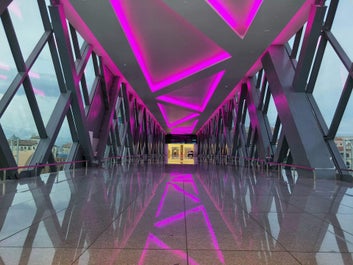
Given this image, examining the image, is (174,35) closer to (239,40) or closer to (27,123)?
(239,40)

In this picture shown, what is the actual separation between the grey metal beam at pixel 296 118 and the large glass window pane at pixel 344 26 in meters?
2.59

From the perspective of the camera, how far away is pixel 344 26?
11.1m

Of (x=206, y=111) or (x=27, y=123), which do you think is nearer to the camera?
(x=27, y=123)

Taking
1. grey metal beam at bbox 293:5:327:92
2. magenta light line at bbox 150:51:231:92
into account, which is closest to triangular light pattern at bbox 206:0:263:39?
grey metal beam at bbox 293:5:327:92

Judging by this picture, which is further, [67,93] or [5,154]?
[67,93]

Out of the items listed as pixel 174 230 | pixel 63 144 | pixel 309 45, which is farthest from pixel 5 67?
pixel 309 45

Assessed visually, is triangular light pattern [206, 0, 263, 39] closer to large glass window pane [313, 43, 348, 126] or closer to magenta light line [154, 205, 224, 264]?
large glass window pane [313, 43, 348, 126]

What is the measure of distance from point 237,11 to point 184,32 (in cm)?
270

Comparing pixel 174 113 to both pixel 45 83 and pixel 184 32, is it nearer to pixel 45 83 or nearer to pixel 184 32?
pixel 184 32

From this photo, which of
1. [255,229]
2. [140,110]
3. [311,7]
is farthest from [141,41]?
[140,110]

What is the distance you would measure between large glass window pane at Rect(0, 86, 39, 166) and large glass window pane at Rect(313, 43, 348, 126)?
1100 centimetres

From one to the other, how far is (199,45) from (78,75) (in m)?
5.73

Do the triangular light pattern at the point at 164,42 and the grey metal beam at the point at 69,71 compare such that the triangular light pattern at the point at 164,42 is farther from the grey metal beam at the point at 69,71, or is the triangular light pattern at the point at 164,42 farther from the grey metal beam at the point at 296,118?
the grey metal beam at the point at 296,118

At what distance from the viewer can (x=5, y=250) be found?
318 cm
